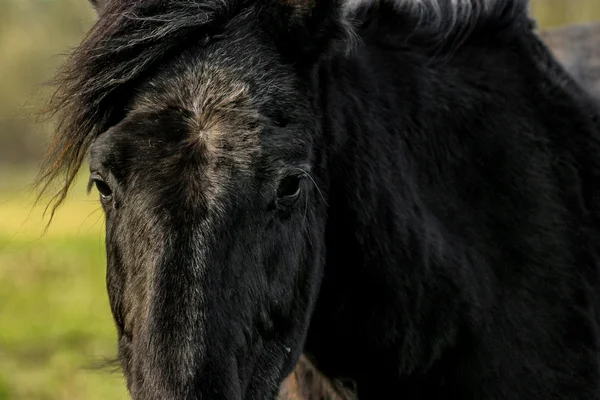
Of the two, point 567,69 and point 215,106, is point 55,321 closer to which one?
point 567,69

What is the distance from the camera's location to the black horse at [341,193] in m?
2.40

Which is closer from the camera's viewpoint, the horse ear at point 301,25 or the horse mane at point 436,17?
the horse ear at point 301,25

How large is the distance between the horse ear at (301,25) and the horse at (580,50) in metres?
2.47

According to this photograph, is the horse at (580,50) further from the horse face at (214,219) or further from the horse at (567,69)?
the horse face at (214,219)

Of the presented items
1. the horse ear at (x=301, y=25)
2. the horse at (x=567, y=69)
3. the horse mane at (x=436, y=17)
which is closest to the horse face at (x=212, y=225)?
the horse ear at (x=301, y=25)

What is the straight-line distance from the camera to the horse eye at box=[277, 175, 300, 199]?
2568 mm

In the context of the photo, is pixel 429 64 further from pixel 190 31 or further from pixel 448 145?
pixel 190 31

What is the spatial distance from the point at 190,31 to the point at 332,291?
101cm

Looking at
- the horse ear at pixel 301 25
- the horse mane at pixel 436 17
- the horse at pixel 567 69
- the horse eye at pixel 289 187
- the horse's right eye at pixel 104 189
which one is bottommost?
the horse at pixel 567 69

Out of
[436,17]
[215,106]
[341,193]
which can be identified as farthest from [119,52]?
[436,17]

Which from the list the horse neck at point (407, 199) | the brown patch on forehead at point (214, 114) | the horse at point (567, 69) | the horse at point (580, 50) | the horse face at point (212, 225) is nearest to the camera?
the horse face at point (212, 225)

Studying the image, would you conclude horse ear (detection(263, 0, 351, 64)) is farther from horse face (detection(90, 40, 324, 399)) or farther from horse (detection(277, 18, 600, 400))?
horse (detection(277, 18, 600, 400))

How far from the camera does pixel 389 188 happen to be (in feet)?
9.86

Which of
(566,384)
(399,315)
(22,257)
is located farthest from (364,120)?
(22,257)
